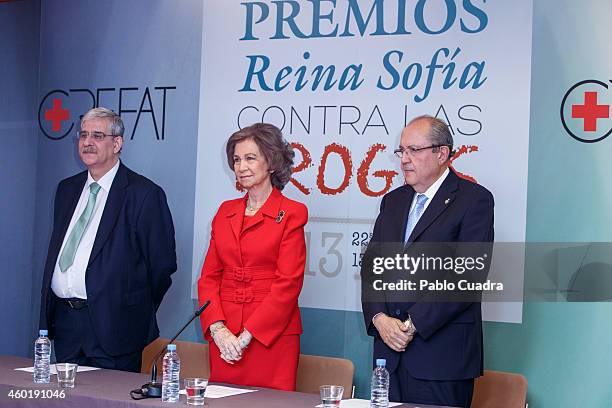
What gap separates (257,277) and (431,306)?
2.60ft

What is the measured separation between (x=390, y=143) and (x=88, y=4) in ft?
7.10

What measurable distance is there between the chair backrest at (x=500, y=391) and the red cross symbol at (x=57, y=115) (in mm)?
3072

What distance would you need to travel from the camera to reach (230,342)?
4234mm

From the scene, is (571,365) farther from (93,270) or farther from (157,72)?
(157,72)

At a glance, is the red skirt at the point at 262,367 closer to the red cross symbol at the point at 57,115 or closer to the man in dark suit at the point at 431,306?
the man in dark suit at the point at 431,306

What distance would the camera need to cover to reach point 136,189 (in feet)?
16.0

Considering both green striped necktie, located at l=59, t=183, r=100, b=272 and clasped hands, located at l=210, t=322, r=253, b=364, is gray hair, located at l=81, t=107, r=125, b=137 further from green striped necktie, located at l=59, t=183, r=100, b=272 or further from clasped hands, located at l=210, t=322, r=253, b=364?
clasped hands, located at l=210, t=322, r=253, b=364

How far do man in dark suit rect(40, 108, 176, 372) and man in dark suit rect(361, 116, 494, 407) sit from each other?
1183 mm

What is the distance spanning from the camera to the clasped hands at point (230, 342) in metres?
4.23

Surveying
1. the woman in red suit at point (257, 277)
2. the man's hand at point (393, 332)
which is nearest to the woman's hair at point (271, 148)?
the woman in red suit at point (257, 277)

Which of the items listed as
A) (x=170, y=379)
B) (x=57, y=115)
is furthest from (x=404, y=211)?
(x=57, y=115)

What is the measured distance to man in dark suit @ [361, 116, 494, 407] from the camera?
4.04 meters

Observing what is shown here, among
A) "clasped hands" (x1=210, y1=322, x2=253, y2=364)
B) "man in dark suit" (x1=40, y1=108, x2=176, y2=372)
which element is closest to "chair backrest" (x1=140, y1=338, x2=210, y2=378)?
"man in dark suit" (x1=40, y1=108, x2=176, y2=372)
